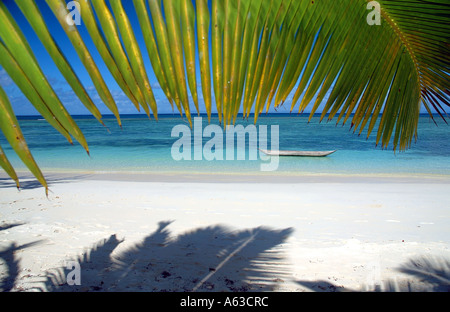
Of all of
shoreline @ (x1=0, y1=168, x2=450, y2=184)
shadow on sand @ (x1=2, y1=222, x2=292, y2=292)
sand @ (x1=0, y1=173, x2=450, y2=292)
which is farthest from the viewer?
shoreline @ (x1=0, y1=168, x2=450, y2=184)

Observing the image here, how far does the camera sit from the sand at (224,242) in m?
3.72

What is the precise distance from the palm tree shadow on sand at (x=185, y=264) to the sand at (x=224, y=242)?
15 mm

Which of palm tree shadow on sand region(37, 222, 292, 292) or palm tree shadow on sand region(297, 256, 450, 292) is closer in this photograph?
palm tree shadow on sand region(297, 256, 450, 292)

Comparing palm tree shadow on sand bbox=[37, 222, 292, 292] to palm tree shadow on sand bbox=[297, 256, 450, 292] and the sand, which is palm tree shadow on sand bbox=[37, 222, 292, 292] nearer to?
the sand

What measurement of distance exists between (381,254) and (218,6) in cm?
478

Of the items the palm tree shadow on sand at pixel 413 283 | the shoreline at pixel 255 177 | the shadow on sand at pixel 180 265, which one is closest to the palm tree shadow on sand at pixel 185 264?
the shadow on sand at pixel 180 265

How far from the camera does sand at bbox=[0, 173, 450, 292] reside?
12.2ft

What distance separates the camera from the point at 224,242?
5.00 meters

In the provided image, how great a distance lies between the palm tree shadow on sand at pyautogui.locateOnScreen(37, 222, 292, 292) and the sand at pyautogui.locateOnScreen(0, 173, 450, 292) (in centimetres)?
2

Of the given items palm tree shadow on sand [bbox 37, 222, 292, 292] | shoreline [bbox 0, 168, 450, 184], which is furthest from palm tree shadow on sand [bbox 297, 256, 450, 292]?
shoreline [bbox 0, 168, 450, 184]
